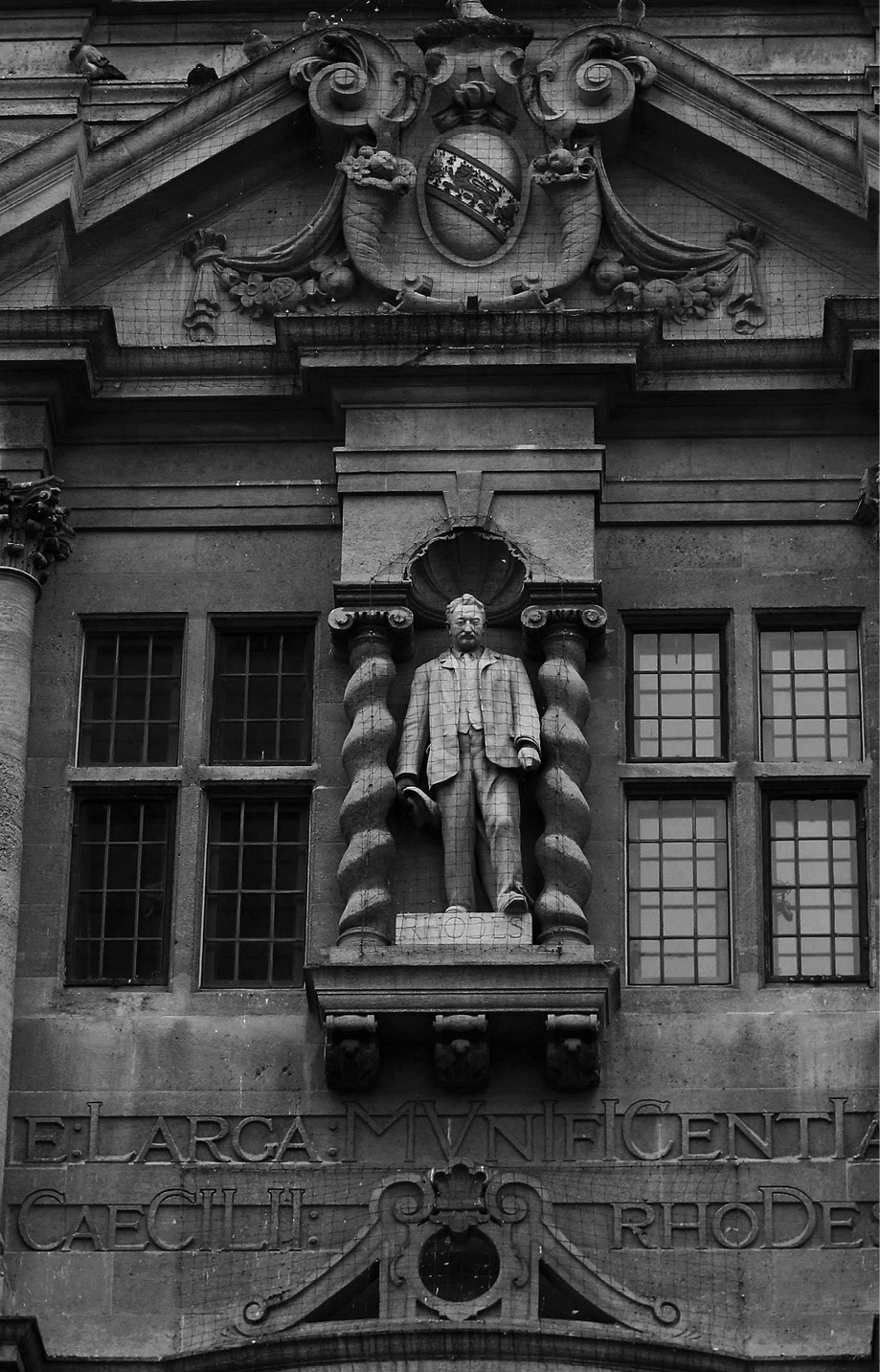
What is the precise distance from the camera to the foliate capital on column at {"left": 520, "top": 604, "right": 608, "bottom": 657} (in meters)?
27.0

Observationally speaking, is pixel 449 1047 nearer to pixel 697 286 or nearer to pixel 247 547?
pixel 247 547

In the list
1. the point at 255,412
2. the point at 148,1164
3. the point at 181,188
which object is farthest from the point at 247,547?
the point at 148,1164

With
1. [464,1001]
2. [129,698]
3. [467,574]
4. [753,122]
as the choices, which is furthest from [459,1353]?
[753,122]

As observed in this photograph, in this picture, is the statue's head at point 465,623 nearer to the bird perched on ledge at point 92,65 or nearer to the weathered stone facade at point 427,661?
the weathered stone facade at point 427,661

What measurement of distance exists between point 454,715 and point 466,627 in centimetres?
65

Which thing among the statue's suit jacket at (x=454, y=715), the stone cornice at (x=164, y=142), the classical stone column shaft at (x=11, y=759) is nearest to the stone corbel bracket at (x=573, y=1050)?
the statue's suit jacket at (x=454, y=715)

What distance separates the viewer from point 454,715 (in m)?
26.7

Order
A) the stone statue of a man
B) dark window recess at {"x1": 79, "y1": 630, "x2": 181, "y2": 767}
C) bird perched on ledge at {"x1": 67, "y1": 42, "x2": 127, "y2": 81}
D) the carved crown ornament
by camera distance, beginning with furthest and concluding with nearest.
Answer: bird perched on ledge at {"x1": 67, "y1": 42, "x2": 127, "y2": 81}
the carved crown ornament
dark window recess at {"x1": 79, "y1": 630, "x2": 181, "y2": 767}
the stone statue of a man

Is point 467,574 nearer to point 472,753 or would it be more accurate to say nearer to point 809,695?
point 472,753

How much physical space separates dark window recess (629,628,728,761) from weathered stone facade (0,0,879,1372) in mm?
35

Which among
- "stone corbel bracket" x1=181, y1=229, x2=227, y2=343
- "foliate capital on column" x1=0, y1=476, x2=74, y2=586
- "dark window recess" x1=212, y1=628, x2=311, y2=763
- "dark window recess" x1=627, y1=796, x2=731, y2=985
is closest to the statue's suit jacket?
"dark window recess" x1=212, y1=628, x2=311, y2=763

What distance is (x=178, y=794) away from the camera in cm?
2708

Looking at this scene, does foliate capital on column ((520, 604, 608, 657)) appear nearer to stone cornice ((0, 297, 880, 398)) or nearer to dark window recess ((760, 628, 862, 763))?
dark window recess ((760, 628, 862, 763))

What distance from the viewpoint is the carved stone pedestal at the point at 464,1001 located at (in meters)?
25.5
